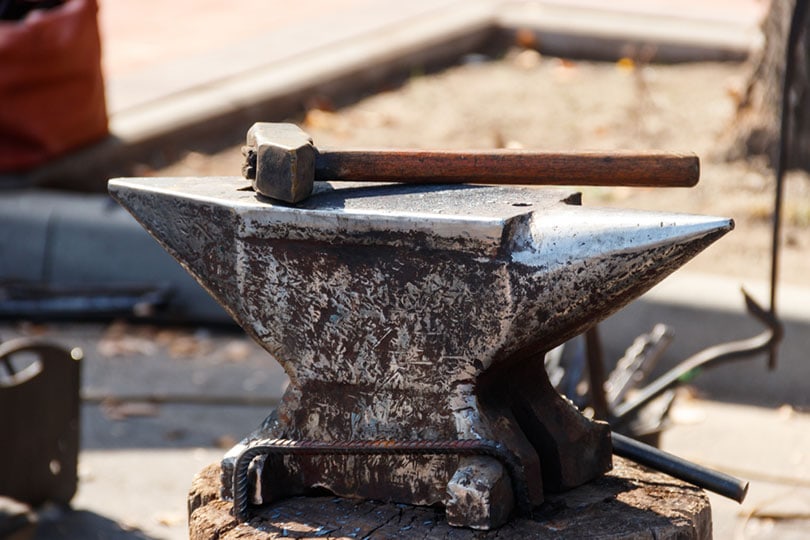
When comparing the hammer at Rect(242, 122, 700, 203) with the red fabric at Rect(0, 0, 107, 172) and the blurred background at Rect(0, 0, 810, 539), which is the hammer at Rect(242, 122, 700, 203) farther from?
the red fabric at Rect(0, 0, 107, 172)

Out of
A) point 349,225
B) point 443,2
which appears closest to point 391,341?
point 349,225

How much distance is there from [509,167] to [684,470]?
2.09 feet

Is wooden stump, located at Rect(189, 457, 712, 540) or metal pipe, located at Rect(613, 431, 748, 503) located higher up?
metal pipe, located at Rect(613, 431, 748, 503)

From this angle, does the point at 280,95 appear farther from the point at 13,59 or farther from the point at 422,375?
the point at 422,375

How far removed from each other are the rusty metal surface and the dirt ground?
2.12 metres

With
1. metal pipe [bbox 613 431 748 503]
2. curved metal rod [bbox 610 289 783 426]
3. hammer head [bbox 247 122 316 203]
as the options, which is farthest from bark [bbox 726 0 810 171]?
hammer head [bbox 247 122 316 203]

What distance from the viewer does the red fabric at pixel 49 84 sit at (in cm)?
507

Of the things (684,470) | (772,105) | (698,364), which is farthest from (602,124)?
(684,470)

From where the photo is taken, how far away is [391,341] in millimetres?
2004

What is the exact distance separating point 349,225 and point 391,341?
0.21m

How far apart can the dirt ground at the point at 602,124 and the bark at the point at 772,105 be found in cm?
9

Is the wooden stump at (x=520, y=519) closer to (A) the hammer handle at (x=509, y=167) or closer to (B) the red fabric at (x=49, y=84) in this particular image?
(A) the hammer handle at (x=509, y=167)

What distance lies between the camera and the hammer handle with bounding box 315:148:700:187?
1977 millimetres

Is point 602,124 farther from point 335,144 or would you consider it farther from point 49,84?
point 49,84
